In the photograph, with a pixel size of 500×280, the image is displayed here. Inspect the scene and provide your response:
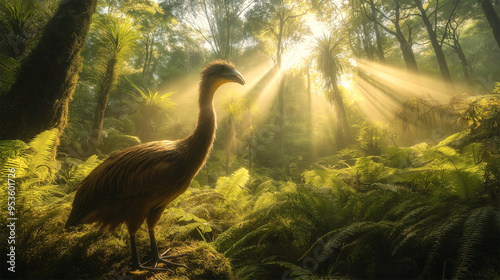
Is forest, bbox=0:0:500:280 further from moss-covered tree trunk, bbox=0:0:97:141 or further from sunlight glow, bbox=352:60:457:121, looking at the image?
sunlight glow, bbox=352:60:457:121

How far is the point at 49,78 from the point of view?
10.6 ft

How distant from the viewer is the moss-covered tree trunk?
3014mm

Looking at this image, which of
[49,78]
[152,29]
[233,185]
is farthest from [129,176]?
[152,29]

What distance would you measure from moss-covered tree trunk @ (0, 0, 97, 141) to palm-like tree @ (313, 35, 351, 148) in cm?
1363

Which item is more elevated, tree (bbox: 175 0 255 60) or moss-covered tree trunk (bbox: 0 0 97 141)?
tree (bbox: 175 0 255 60)

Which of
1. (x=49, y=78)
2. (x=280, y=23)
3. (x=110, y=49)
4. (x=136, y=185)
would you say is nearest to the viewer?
(x=136, y=185)

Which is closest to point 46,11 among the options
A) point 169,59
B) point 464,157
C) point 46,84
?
point 46,84

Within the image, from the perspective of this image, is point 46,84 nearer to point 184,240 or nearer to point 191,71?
point 184,240

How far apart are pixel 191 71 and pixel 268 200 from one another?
74.5 feet

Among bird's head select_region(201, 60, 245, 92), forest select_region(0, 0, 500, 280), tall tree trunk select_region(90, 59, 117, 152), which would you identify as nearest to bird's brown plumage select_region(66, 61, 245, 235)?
forest select_region(0, 0, 500, 280)

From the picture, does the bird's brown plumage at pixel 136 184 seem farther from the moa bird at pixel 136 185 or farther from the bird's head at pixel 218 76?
the bird's head at pixel 218 76

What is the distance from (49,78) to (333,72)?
1475cm

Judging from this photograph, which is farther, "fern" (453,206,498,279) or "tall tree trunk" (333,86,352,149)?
"tall tree trunk" (333,86,352,149)

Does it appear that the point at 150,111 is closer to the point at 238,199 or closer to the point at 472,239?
the point at 238,199
